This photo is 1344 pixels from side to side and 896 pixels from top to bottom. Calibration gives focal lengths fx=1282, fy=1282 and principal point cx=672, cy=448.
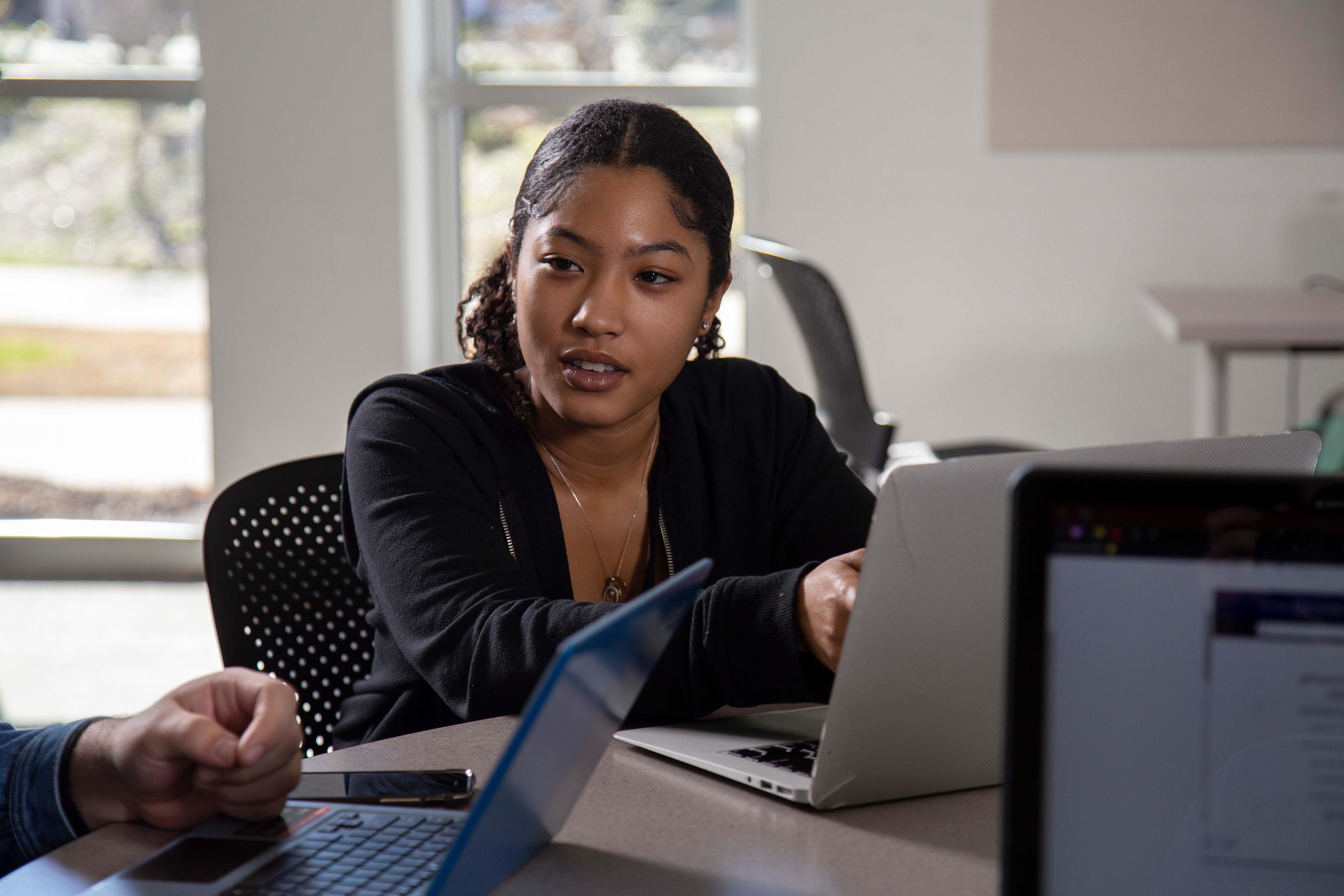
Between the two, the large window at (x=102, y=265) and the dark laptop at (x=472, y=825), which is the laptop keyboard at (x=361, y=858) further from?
the large window at (x=102, y=265)

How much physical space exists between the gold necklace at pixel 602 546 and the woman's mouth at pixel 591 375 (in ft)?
0.38

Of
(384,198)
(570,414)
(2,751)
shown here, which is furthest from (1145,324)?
(2,751)

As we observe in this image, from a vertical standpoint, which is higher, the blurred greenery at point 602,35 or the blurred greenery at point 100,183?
the blurred greenery at point 602,35

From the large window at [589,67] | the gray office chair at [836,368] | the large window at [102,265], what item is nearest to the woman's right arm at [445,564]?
the gray office chair at [836,368]

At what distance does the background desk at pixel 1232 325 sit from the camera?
104 inches

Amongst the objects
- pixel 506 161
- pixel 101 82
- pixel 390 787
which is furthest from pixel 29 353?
pixel 390 787

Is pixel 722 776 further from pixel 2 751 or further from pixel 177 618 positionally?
pixel 177 618

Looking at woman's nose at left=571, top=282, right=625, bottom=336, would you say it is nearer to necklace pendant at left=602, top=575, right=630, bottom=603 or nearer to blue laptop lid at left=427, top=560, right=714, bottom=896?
necklace pendant at left=602, top=575, right=630, bottom=603

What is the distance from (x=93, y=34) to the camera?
12.8 ft

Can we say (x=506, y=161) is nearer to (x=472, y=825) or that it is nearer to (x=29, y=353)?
(x=29, y=353)

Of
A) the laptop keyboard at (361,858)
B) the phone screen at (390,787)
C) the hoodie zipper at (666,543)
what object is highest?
the hoodie zipper at (666,543)

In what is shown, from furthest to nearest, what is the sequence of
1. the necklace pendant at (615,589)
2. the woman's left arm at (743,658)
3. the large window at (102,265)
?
the large window at (102,265), the necklace pendant at (615,589), the woman's left arm at (743,658)

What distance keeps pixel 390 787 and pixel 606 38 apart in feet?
10.9

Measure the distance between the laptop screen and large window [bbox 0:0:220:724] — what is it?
352 cm
